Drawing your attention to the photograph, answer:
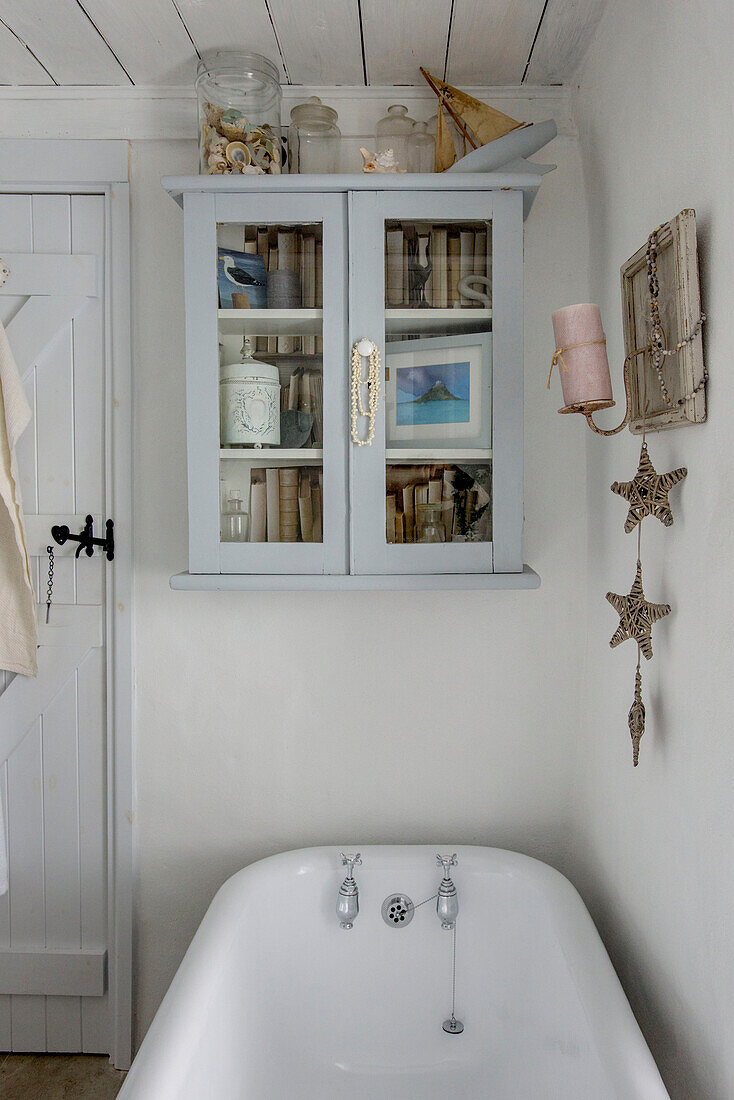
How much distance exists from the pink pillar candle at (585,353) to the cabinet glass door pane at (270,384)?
48 cm

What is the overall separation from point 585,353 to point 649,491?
0.23m

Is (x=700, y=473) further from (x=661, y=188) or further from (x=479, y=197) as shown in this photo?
(x=479, y=197)

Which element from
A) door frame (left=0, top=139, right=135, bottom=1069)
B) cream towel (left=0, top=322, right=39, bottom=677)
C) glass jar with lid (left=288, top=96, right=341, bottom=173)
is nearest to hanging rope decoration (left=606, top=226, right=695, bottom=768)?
glass jar with lid (left=288, top=96, right=341, bottom=173)

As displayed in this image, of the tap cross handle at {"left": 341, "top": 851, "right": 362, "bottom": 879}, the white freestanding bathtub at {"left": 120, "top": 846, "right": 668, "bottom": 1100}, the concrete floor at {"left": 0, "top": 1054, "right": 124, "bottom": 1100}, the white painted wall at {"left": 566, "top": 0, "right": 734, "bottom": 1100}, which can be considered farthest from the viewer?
the concrete floor at {"left": 0, "top": 1054, "right": 124, "bottom": 1100}

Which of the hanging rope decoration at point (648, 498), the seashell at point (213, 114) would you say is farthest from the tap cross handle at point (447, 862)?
the seashell at point (213, 114)

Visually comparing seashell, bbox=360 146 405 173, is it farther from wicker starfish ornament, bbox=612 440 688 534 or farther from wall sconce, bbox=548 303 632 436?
wicker starfish ornament, bbox=612 440 688 534

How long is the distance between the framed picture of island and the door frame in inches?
24.6

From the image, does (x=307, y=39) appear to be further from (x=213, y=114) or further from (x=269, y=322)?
(x=269, y=322)

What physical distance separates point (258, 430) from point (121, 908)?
1.11 m

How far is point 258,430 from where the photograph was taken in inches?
57.6

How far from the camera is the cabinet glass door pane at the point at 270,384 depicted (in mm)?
1459

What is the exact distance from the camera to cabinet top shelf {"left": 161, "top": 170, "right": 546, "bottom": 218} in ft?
4.62

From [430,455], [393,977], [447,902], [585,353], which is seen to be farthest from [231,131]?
[393,977]

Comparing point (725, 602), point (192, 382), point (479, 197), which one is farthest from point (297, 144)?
point (725, 602)
